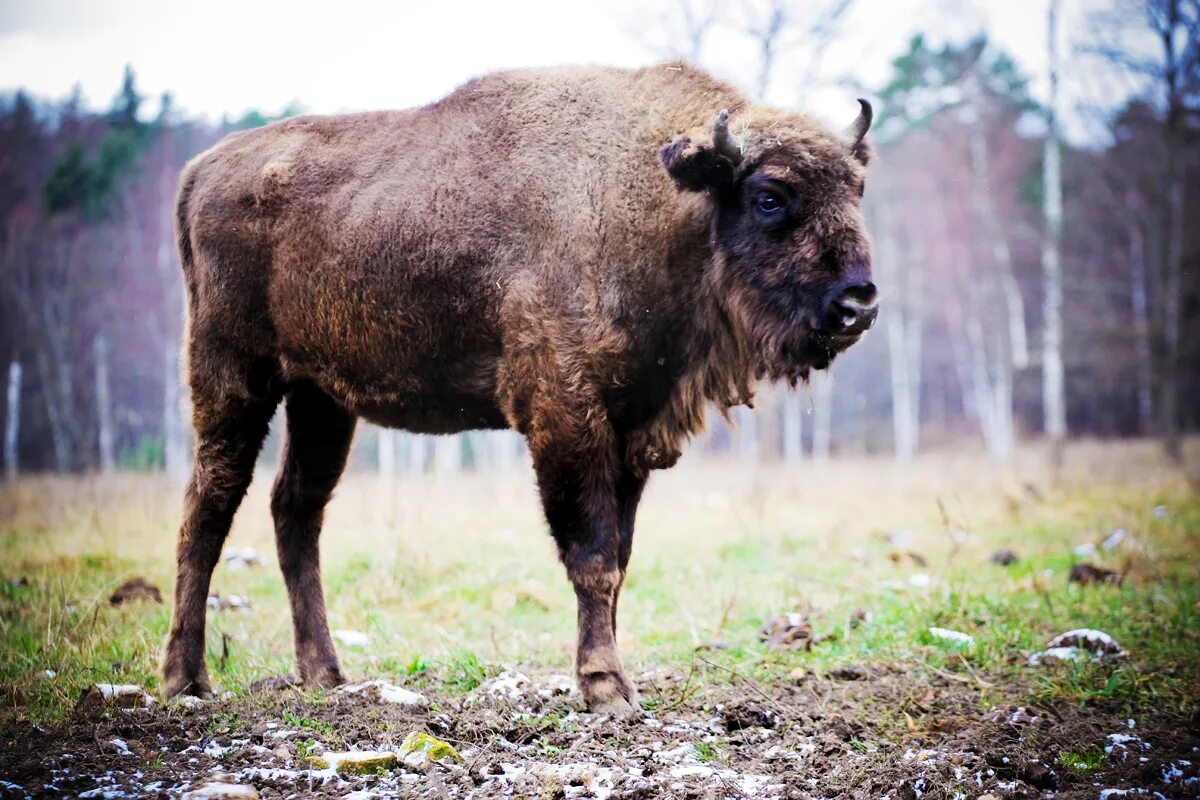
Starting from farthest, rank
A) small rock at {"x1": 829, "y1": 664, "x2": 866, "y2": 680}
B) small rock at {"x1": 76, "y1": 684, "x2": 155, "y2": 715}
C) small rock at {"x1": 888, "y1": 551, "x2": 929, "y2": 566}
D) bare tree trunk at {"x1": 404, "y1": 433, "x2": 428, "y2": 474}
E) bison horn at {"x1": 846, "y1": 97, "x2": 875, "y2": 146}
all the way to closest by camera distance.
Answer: bare tree trunk at {"x1": 404, "y1": 433, "x2": 428, "y2": 474}, small rock at {"x1": 888, "y1": 551, "x2": 929, "y2": 566}, small rock at {"x1": 829, "y1": 664, "x2": 866, "y2": 680}, bison horn at {"x1": 846, "y1": 97, "x2": 875, "y2": 146}, small rock at {"x1": 76, "y1": 684, "x2": 155, "y2": 715}

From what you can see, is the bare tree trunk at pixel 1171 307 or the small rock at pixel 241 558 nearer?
the small rock at pixel 241 558

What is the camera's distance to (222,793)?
2621 mm

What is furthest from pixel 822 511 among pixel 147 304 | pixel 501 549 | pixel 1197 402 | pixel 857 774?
pixel 1197 402

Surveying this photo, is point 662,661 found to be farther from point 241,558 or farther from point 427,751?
point 241,558

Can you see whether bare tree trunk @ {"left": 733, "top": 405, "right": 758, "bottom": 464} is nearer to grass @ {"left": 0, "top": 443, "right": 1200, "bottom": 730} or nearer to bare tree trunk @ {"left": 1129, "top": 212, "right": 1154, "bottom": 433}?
bare tree trunk @ {"left": 1129, "top": 212, "right": 1154, "bottom": 433}

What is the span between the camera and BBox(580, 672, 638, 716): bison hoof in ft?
12.0

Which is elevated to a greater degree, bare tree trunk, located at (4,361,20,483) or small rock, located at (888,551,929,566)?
bare tree trunk, located at (4,361,20,483)

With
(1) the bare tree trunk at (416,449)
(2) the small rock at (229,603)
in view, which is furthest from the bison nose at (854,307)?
(1) the bare tree trunk at (416,449)

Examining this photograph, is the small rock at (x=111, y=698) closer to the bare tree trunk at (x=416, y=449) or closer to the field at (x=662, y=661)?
the field at (x=662, y=661)

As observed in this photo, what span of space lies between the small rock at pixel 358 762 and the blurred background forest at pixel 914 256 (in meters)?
2.39

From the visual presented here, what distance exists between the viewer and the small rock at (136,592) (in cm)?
591

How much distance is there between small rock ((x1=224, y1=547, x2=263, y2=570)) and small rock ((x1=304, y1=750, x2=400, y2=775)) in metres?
4.91

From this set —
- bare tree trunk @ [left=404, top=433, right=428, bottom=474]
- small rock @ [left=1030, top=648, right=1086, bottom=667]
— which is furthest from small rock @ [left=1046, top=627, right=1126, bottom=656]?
bare tree trunk @ [left=404, top=433, right=428, bottom=474]

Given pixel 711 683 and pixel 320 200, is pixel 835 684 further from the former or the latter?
pixel 320 200
